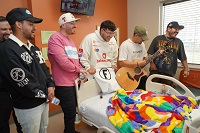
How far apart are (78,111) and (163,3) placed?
115 inches

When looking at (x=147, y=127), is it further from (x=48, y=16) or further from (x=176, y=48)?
(x=48, y=16)

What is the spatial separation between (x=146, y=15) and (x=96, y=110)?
9.13 ft

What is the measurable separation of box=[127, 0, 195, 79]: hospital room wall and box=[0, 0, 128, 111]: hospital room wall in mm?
151

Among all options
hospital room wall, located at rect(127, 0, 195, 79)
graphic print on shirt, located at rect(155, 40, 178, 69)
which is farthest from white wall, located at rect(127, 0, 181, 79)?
graphic print on shirt, located at rect(155, 40, 178, 69)

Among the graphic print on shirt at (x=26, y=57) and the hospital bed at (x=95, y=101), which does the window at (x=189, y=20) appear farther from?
the graphic print on shirt at (x=26, y=57)

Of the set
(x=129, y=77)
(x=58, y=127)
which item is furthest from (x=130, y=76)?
(x=58, y=127)

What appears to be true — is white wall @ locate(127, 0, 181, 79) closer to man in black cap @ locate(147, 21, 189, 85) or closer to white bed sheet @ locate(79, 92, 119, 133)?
man in black cap @ locate(147, 21, 189, 85)

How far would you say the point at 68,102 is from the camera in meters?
1.83

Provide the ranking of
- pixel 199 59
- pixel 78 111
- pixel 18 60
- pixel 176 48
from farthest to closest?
pixel 199 59 → pixel 176 48 → pixel 78 111 → pixel 18 60

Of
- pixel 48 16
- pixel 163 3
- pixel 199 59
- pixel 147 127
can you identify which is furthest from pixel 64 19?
pixel 199 59

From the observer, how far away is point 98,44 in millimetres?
2168

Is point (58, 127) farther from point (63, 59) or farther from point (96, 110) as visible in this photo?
point (63, 59)

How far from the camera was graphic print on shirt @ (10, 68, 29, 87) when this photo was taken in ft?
3.81

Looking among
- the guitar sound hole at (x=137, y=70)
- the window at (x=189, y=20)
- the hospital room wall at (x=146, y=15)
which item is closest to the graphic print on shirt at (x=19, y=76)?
the guitar sound hole at (x=137, y=70)
